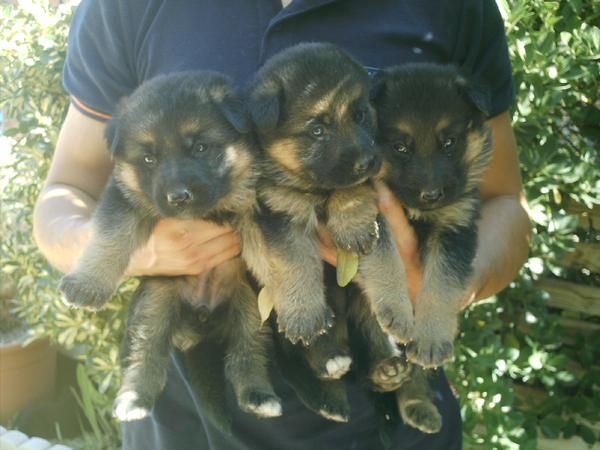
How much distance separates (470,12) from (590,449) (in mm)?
2828

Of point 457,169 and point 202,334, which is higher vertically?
point 457,169

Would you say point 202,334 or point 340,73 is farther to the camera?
point 202,334

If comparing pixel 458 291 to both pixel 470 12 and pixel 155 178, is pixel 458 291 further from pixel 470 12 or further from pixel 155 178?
pixel 155 178

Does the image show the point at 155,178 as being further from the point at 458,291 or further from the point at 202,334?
the point at 458,291

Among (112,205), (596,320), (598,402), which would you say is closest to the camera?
(112,205)

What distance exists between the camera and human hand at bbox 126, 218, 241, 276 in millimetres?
2168

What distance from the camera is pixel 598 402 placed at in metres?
3.85

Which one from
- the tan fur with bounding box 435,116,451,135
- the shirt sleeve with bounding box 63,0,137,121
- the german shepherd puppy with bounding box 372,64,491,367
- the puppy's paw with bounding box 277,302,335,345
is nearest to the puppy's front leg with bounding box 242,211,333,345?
the puppy's paw with bounding box 277,302,335,345

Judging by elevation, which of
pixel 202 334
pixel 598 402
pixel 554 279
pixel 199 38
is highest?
pixel 199 38

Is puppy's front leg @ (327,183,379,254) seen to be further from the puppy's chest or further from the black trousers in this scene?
the black trousers

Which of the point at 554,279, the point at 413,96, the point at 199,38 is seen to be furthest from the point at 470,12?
the point at 554,279

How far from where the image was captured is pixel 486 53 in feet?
7.48

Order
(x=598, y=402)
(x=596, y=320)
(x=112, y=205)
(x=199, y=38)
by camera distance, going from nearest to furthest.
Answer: (x=199, y=38), (x=112, y=205), (x=598, y=402), (x=596, y=320)

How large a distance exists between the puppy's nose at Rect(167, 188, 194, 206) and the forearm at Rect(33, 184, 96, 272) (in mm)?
376
